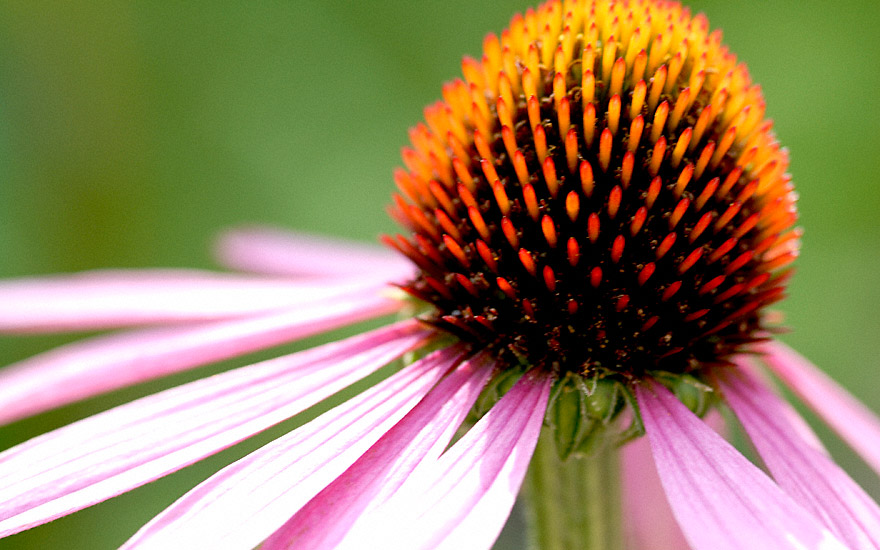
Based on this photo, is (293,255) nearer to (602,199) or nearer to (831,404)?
(602,199)

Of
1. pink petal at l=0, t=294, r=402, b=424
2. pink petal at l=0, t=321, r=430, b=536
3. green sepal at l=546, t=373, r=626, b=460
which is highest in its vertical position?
pink petal at l=0, t=294, r=402, b=424

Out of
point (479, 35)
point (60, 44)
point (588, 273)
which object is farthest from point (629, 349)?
point (479, 35)

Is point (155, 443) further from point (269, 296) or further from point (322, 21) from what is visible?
point (322, 21)

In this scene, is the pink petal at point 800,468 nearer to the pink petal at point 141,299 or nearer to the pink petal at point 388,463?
the pink petal at point 388,463

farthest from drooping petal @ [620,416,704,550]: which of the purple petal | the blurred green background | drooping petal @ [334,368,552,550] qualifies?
the blurred green background

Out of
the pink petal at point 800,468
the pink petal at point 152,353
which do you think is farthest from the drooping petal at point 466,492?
the pink petal at point 152,353

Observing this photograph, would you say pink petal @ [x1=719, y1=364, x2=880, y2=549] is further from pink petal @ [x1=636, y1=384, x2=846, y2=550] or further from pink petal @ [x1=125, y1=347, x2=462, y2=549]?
pink petal @ [x1=125, y1=347, x2=462, y2=549]

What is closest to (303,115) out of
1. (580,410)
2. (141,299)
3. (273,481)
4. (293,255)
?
(293,255)
